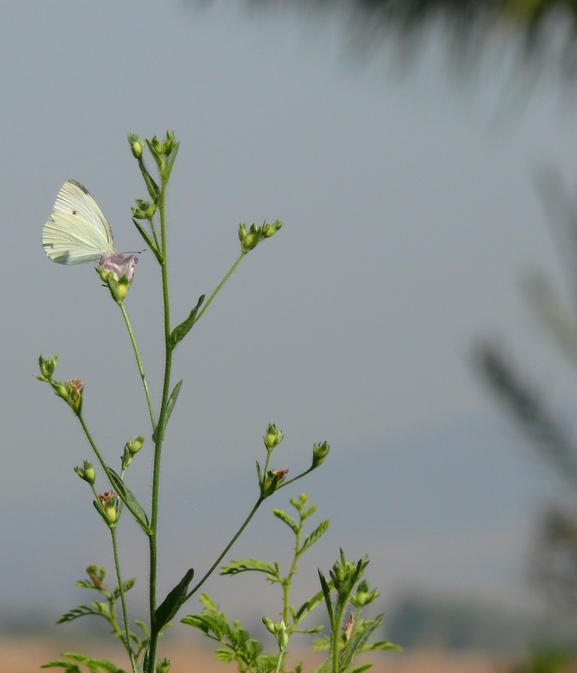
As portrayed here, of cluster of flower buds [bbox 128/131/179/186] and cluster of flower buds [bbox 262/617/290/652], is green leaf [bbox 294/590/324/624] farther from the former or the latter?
cluster of flower buds [bbox 128/131/179/186]

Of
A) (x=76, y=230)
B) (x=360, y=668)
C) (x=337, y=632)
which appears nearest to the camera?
(x=337, y=632)

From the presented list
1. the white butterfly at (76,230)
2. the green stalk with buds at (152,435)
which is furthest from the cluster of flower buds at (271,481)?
the white butterfly at (76,230)

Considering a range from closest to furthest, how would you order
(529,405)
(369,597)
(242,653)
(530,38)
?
(369,597) < (242,653) < (529,405) < (530,38)

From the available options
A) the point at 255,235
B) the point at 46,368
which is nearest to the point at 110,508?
the point at 46,368

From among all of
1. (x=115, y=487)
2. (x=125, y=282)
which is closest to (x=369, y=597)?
(x=115, y=487)

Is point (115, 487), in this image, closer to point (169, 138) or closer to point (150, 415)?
point (150, 415)

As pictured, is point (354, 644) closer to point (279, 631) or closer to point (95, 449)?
point (279, 631)
